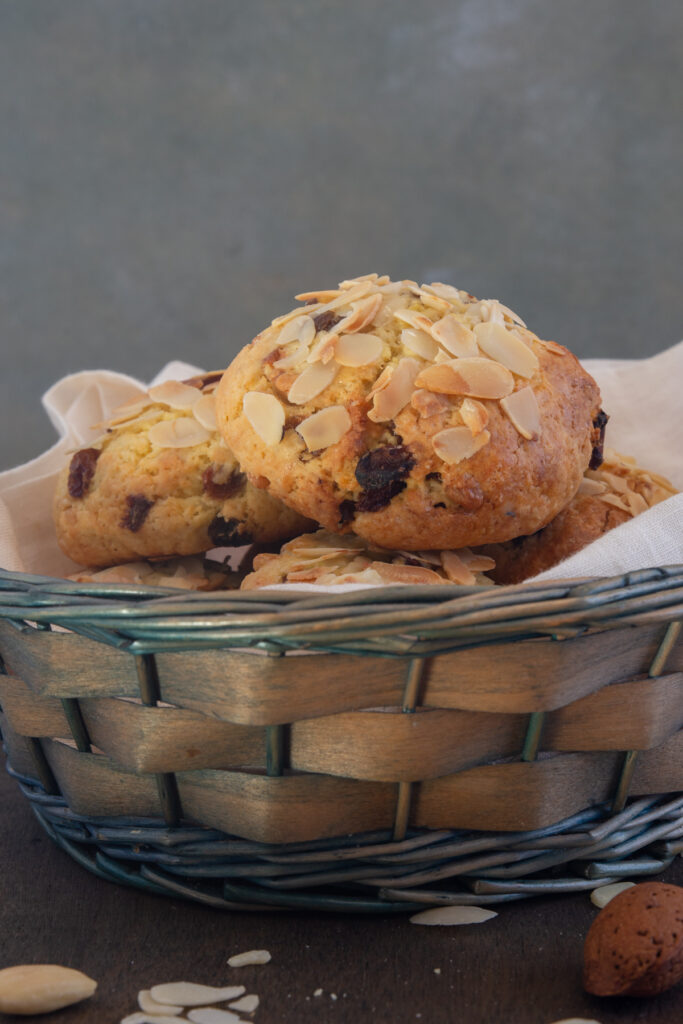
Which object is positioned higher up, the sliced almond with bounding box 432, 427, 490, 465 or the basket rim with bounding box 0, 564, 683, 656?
the sliced almond with bounding box 432, 427, 490, 465

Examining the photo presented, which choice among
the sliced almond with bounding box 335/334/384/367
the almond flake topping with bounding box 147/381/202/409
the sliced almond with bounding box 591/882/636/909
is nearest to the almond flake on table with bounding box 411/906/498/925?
the sliced almond with bounding box 591/882/636/909

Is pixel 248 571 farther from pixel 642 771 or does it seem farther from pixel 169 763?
pixel 642 771

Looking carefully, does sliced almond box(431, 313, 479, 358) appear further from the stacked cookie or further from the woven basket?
the woven basket

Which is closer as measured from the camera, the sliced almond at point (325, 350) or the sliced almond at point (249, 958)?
the sliced almond at point (249, 958)

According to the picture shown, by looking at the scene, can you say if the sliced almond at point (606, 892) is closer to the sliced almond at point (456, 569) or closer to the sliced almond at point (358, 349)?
the sliced almond at point (456, 569)

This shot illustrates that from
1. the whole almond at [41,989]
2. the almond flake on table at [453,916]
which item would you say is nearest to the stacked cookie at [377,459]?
the almond flake on table at [453,916]

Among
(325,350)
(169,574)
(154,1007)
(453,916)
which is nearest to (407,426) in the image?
(325,350)
